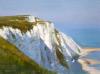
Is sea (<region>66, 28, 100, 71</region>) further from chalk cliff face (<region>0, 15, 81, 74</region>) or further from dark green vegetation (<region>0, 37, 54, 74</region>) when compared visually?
dark green vegetation (<region>0, 37, 54, 74</region>)

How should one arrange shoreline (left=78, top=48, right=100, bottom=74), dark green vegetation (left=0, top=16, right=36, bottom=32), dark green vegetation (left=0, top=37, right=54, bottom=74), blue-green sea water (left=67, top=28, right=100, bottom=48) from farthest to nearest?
shoreline (left=78, top=48, right=100, bottom=74) → dark green vegetation (left=0, top=16, right=36, bottom=32) → blue-green sea water (left=67, top=28, right=100, bottom=48) → dark green vegetation (left=0, top=37, right=54, bottom=74)

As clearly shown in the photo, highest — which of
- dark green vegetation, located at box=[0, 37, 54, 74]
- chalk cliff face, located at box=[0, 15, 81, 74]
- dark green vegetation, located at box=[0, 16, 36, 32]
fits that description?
dark green vegetation, located at box=[0, 16, 36, 32]

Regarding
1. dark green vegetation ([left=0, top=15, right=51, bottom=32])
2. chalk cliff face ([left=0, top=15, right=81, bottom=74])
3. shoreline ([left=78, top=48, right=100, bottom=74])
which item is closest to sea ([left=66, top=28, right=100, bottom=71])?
shoreline ([left=78, top=48, right=100, bottom=74])

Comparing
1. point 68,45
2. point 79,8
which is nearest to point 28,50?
point 79,8

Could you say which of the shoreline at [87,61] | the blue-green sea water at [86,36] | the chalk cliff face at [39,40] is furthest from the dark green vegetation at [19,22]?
the shoreline at [87,61]

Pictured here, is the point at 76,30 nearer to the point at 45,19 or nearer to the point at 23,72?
the point at 45,19

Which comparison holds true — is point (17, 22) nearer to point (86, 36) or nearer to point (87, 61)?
point (86, 36)

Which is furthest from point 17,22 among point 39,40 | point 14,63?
point 14,63
